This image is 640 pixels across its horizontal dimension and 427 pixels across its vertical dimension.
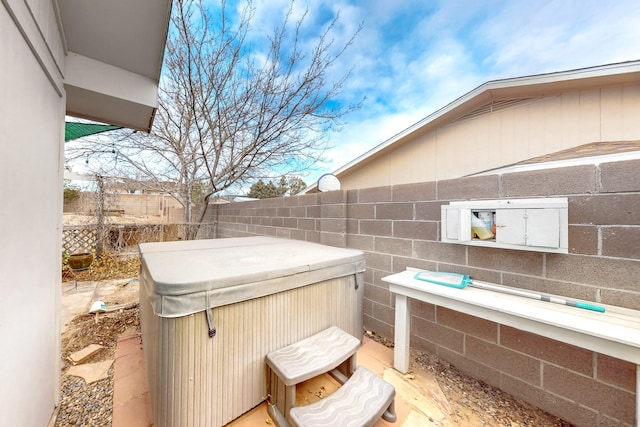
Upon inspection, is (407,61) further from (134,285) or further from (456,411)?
(134,285)

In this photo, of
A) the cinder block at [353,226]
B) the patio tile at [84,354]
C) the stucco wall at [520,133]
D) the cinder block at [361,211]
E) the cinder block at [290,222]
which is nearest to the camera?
the patio tile at [84,354]

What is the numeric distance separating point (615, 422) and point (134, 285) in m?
6.09

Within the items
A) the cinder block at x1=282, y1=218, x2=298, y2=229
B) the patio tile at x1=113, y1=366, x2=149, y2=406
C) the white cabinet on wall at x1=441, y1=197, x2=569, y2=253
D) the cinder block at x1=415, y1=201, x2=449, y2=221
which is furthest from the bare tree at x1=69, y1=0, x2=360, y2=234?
the patio tile at x1=113, y1=366, x2=149, y2=406

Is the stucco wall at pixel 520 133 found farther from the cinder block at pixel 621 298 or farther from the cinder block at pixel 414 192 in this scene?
the cinder block at pixel 621 298

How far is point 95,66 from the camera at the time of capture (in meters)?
1.91

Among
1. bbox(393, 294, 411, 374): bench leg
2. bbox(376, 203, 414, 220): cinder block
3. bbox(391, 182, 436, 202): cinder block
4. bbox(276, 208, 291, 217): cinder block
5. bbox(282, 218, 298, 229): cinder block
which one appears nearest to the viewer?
bbox(393, 294, 411, 374): bench leg

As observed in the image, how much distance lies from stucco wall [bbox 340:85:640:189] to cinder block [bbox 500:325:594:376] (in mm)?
3535

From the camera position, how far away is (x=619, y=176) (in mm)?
1385

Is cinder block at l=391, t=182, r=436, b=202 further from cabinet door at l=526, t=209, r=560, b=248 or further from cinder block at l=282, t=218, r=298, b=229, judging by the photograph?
cinder block at l=282, t=218, r=298, b=229

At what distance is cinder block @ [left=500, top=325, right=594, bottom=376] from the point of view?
58.3 inches

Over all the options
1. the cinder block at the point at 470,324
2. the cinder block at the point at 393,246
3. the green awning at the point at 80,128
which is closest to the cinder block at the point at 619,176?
the cinder block at the point at 470,324

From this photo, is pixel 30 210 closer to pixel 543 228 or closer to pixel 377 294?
pixel 377 294

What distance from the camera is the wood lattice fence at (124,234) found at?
211 inches

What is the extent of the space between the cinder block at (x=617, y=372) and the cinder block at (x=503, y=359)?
1.01ft
